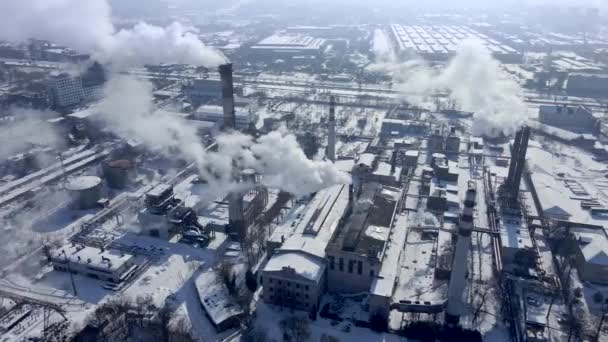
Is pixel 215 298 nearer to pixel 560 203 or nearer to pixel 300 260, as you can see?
pixel 300 260

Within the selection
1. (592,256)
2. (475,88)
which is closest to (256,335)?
(592,256)

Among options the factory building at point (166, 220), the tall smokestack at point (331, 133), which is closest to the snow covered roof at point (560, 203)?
the tall smokestack at point (331, 133)

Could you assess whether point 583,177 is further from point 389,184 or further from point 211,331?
point 211,331

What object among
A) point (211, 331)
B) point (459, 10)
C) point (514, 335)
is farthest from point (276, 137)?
point (459, 10)

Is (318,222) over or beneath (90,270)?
over

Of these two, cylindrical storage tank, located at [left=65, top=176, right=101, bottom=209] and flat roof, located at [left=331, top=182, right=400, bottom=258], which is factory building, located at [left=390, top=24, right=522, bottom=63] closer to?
flat roof, located at [left=331, top=182, right=400, bottom=258]

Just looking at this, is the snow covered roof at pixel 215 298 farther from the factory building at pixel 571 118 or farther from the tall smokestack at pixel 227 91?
the factory building at pixel 571 118
